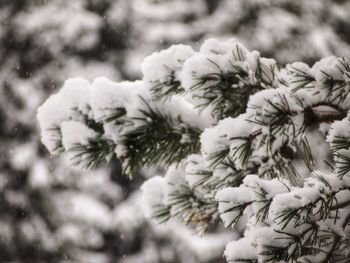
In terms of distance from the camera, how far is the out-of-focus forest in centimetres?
570

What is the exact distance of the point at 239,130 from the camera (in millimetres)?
987

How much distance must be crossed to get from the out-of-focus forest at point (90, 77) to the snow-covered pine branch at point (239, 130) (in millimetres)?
4560

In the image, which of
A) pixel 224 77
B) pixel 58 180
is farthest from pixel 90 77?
pixel 224 77

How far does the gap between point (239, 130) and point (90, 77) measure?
4768 mm

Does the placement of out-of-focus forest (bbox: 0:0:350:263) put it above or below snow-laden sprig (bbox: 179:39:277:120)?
below

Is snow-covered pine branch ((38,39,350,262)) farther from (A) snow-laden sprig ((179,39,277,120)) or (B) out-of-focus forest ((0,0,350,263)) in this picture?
(B) out-of-focus forest ((0,0,350,263))

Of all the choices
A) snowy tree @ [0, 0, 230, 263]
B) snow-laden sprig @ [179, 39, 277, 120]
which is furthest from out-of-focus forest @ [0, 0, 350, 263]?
snow-laden sprig @ [179, 39, 277, 120]

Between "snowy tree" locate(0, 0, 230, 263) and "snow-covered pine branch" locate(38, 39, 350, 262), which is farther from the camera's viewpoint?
"snowy tree" locate(0, 0, 230, 263)

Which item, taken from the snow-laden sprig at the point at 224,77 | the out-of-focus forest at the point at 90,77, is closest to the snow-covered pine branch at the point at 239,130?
the snow-laden sprig at the point at 224,77

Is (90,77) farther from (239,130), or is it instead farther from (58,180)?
(239,130)

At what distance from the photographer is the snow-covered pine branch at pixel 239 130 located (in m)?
0.97

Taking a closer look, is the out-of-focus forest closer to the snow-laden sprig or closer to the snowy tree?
the snowy tree

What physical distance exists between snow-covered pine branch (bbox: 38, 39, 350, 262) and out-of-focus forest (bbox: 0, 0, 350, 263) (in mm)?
4560

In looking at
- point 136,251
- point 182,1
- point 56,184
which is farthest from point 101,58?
point 136,251
